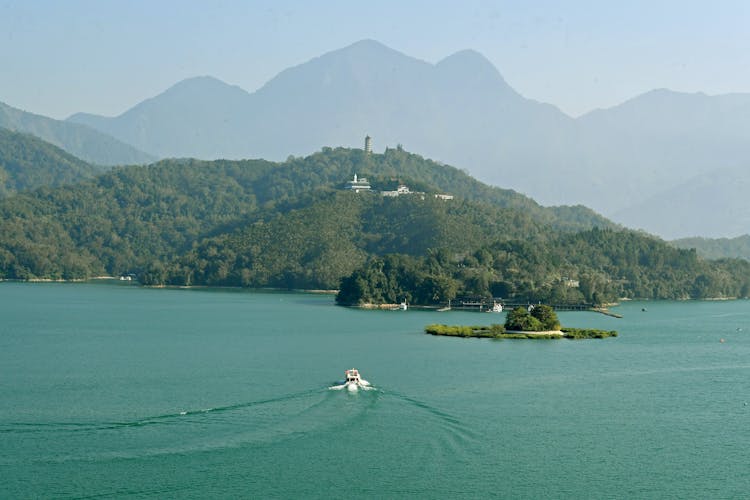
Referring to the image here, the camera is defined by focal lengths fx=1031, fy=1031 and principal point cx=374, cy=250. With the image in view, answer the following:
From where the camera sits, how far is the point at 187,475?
1453 inches

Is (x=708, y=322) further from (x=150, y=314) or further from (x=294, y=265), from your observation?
(x=294, y=265)

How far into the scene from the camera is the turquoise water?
37.1 metres

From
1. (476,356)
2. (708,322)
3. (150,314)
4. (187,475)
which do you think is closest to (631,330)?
(708,322)

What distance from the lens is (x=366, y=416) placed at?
47.8 meters

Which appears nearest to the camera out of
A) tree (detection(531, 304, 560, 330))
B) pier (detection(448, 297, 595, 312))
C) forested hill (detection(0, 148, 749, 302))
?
tree (detection(531, 304, 560, 330))

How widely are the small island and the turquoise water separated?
2268 mm

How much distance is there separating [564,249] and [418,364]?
101m

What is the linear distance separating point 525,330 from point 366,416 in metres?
38.1

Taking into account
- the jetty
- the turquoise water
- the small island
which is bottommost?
the turquoise water

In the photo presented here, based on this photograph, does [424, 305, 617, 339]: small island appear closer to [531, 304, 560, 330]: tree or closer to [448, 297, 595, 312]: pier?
[531, 304, 560, 330]: tree

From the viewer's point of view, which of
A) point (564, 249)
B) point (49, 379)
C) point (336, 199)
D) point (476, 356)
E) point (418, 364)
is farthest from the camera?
point (336, 199)

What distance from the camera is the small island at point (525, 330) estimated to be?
272ft

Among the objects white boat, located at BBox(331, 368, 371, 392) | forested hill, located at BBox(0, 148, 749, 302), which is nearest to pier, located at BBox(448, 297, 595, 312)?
forested hill, located at BBox(0, 148, 749, 302)

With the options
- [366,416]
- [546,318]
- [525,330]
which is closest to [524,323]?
[525,330]
